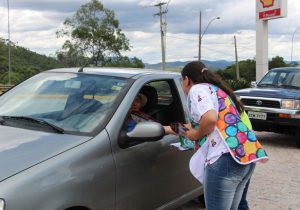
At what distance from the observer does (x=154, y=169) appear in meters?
3.99

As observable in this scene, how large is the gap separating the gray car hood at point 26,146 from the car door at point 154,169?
0.39 meters

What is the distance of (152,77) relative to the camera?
4.37 meters

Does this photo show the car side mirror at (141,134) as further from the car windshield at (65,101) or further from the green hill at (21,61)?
the green hill at (21,61)

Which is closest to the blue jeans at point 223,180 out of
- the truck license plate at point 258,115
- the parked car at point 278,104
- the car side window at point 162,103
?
the car side window at point 162,103

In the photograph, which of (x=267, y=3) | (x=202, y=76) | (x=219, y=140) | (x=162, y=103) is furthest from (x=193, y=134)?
(x=267, y=3)

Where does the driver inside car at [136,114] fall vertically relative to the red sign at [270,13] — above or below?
below

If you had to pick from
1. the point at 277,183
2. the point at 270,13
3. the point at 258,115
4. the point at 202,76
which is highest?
the point at 270,13

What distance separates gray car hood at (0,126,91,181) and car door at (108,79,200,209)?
394 millimetres

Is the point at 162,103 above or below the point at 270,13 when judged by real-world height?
below

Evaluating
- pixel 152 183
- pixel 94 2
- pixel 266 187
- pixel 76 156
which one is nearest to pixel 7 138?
pixel 76 156

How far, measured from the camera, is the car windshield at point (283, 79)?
11.1 metres

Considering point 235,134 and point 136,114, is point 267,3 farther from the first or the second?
point 235,134

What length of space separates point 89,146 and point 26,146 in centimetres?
42

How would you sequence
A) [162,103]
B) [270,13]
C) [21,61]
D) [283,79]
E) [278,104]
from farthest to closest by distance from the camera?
[21,61]
[270,13]
[283,79]
[278,104]
[162,103]
